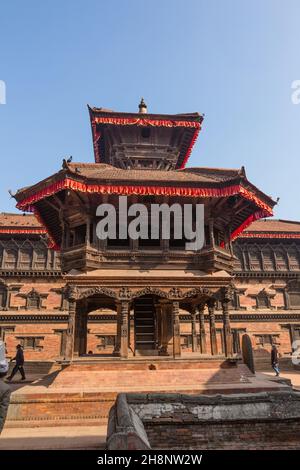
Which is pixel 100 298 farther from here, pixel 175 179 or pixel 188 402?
pixel 188 402

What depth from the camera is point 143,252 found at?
36.8 feet

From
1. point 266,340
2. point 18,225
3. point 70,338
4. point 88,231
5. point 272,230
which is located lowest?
point 266,340

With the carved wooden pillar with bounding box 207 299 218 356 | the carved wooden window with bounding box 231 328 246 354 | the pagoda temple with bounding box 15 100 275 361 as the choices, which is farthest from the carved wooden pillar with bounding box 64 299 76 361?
the carved wooden window with bounding box 231 328 246 354

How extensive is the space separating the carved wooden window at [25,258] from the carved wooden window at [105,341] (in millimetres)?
7821

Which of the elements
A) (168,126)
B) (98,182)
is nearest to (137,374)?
(98,182)

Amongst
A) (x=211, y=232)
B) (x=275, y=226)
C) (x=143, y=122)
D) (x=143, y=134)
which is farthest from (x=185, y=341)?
(x=143, y=122)

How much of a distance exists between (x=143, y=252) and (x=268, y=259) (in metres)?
19.2

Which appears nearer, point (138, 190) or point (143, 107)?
point (138, 190)

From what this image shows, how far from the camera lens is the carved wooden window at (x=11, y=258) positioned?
24.6 m

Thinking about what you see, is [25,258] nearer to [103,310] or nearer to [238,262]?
[103,310]

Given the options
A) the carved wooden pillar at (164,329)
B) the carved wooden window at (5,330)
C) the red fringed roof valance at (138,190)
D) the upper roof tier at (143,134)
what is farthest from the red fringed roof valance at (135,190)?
the carved wooden window at (5,330)

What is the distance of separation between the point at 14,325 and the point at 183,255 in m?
16.8

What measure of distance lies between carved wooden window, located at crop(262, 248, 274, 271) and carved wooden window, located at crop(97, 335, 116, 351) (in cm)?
1383

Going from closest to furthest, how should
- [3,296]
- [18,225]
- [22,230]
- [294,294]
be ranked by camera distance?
[3,296]
[22,230]
[18,225]
[294,294]
